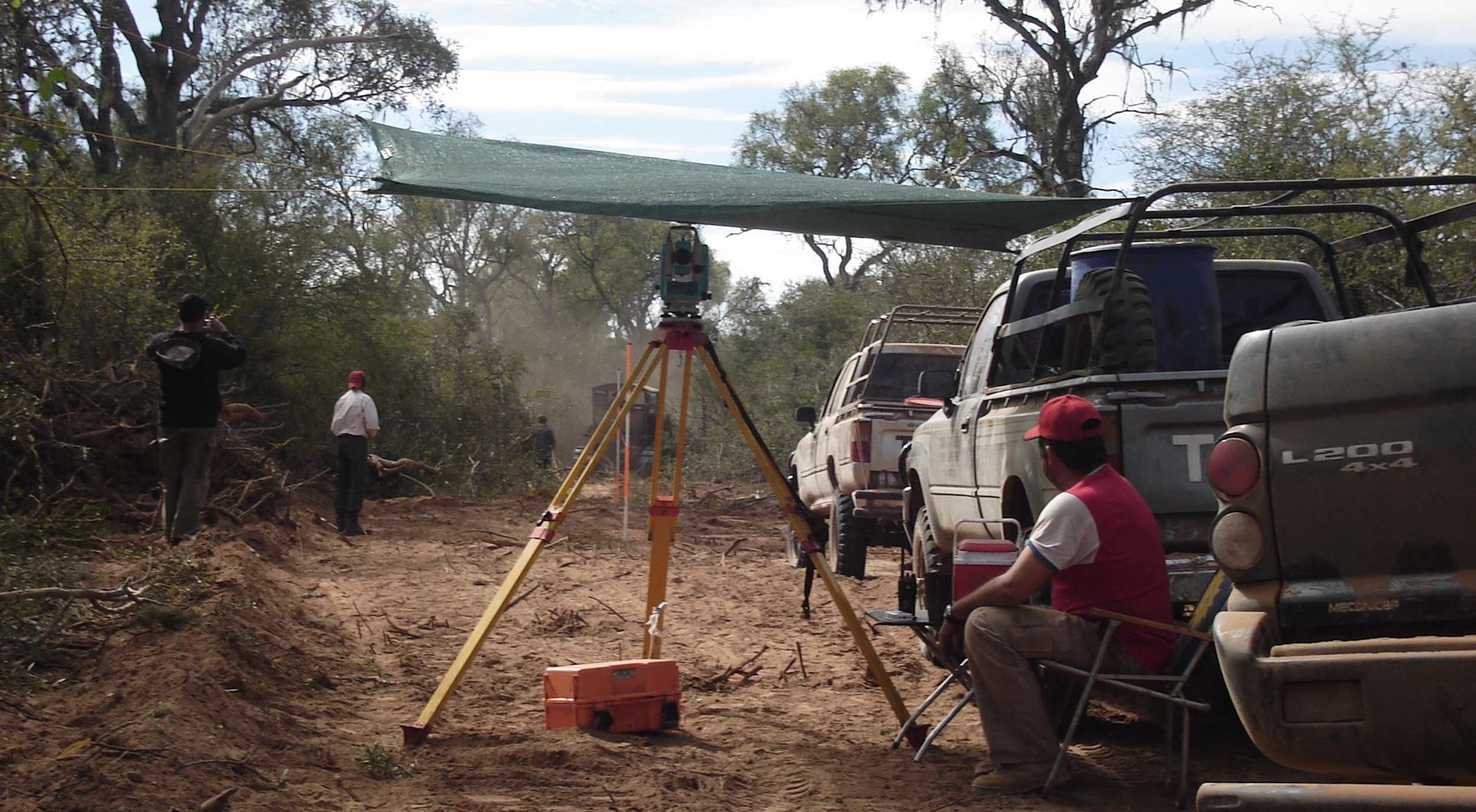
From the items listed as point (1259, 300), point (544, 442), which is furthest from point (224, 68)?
point (1259, 300)

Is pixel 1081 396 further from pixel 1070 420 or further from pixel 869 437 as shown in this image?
pixel 869 437

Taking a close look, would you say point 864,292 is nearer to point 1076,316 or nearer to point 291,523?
point 291,523

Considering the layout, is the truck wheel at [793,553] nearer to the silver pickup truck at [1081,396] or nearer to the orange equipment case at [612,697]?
the silver pickup truck at [1081,396]

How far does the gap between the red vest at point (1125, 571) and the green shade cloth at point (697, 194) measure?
1.97 m

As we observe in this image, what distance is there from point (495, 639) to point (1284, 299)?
525 cm

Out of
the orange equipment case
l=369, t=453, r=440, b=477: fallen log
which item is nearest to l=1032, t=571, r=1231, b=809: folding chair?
the orange equipment case

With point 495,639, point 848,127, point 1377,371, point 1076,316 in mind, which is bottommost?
point 495,639

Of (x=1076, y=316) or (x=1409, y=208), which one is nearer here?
(x=1076, y=316)

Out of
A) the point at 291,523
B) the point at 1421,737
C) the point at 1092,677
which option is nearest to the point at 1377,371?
the point at 1421,737

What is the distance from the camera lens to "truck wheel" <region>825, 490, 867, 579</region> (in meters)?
10.5

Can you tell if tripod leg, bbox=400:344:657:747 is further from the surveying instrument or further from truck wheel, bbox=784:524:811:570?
truck wheel, bbox=784:524:811:570

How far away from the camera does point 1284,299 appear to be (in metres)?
6.13

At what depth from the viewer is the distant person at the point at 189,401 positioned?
7.68m

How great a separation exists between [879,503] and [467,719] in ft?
16.2
